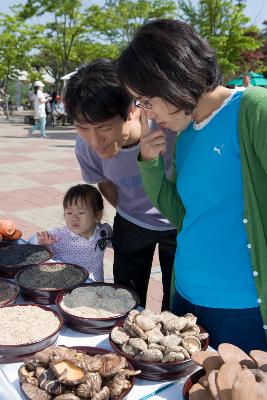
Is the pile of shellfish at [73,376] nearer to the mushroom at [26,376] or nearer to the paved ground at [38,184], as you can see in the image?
the mushroom at [26,376]

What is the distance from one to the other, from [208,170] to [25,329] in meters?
0.70

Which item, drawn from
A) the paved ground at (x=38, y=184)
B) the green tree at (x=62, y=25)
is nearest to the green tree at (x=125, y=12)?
the green tree at (x=62, y=25)

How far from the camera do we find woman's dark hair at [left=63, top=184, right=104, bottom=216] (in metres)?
2.15

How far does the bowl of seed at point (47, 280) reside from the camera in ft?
5.02

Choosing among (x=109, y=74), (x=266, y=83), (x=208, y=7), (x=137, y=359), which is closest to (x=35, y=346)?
(x=137, y=359)

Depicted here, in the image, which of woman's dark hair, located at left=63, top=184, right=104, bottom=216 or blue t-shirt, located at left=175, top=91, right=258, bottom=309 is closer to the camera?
blue t-shirt, located at left=175, top=91, right=258, bottom=309

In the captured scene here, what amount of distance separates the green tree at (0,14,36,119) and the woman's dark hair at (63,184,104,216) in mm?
16145

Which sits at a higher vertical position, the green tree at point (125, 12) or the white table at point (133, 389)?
the green tree at point (125, 12)

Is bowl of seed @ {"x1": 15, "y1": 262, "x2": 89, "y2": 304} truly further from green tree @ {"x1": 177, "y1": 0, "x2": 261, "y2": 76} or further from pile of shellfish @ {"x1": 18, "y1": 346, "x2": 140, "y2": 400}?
green tree @ {"x1": 177, "y1": 0, "x2": 261, "y2": 76}

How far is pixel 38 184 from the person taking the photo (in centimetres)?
665

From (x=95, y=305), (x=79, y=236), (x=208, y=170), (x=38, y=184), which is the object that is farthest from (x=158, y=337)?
(x=38, y=184)

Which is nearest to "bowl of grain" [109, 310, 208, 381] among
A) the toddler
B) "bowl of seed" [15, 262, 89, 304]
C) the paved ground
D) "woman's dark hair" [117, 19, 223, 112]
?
Result: "bowl of seed" [15, 262, 89, 304]

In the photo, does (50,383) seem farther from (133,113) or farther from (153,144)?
(133,113)

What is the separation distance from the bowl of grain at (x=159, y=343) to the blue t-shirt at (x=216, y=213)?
0.58ft
